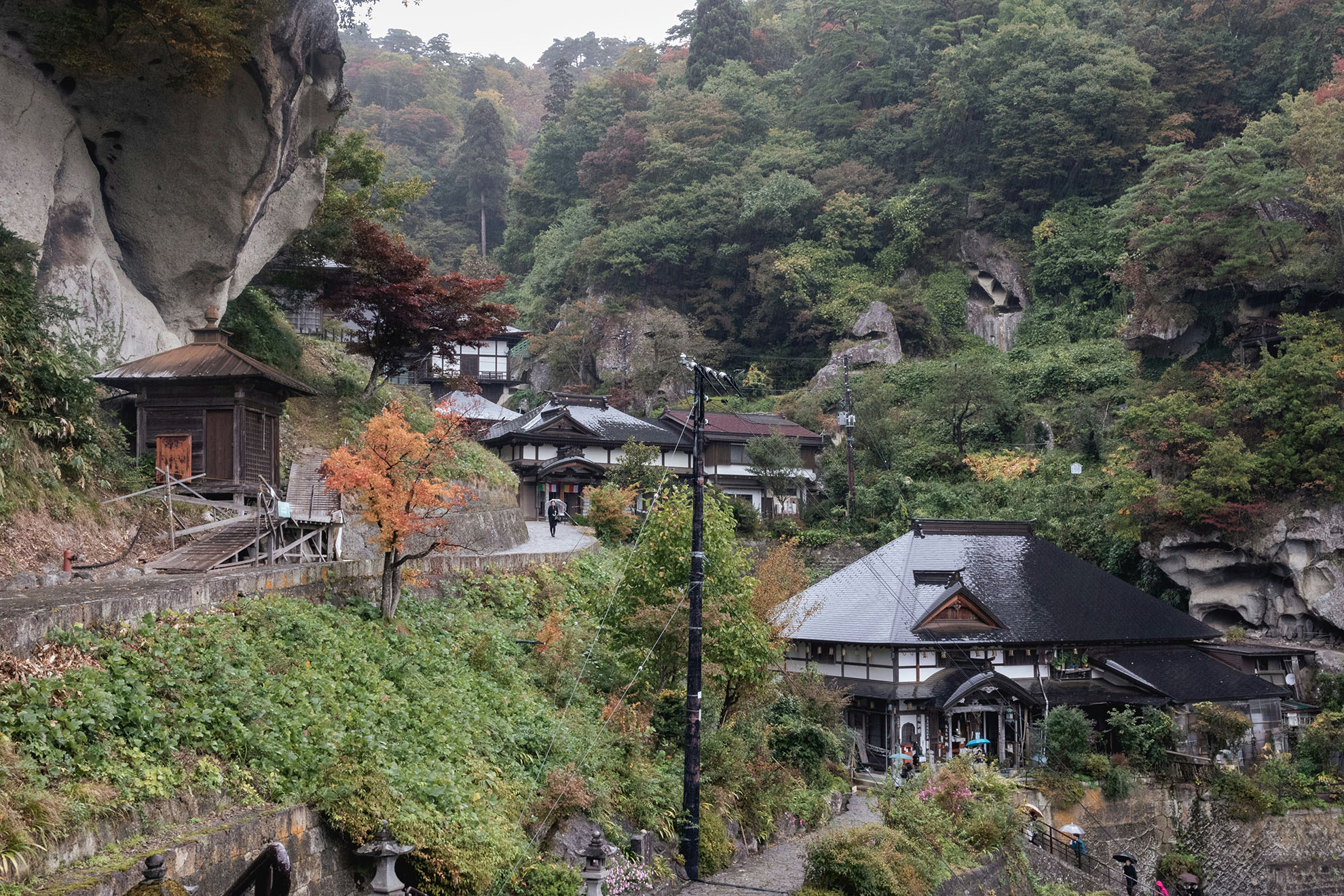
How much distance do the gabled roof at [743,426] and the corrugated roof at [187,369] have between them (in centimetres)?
2957

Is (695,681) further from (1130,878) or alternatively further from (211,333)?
(1130,878)

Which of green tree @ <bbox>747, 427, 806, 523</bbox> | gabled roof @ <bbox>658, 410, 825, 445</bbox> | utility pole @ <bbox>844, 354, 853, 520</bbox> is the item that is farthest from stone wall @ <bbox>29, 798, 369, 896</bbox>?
gabled roof @ <bbox>658, 410, 825, 445</bbox>

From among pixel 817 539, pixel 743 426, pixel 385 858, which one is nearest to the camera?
pixel 385 858

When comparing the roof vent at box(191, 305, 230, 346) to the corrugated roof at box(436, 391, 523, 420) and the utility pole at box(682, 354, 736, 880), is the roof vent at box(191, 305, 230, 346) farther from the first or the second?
the corrugated roof at box(436, 391, 523, 420)

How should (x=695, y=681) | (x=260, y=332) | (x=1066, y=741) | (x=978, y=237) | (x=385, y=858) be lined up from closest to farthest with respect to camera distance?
(x=385, y=858) < (x=695, y=681) < (x=1066, y=741) < (x=260, y=332) < (x=978, y=237)

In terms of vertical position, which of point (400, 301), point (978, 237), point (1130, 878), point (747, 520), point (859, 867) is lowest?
point (1130, 878)

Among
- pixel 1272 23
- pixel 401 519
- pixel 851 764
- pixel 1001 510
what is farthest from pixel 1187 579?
pixel 1272 23

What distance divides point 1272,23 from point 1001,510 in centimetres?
3308

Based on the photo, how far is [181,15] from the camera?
17.1 m

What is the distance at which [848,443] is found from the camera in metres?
45.5

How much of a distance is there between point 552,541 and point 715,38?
5177cm

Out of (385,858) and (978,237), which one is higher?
(978,237)

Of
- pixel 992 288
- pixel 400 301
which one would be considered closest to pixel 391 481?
pixel 400 301

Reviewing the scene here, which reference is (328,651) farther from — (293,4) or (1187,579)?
(1187,579)
